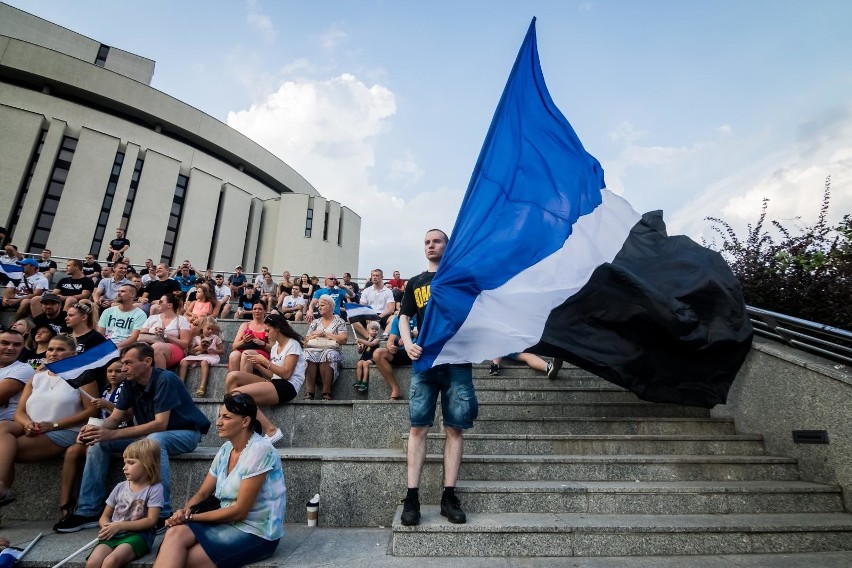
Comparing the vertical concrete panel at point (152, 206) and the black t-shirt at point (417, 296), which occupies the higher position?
the vertical concrete panel at point (152, 206)

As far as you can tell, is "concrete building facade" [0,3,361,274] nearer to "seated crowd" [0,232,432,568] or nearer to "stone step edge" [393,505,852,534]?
"seated crowd" [0,232,432,568]

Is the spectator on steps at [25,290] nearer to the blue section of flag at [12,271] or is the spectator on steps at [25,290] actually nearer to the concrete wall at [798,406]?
the blue section of flag at [12,271]

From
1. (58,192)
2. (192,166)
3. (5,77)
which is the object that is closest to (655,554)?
(58,192)

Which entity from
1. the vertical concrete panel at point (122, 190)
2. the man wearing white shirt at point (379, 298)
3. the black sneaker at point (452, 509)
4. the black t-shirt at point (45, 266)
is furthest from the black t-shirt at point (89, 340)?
the vertical concrete panel at point (122, 190)

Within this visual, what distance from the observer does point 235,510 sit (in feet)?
9.37

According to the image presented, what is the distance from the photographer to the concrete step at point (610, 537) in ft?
9.87

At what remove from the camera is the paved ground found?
2.86 m

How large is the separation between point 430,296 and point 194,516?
88.6 inches

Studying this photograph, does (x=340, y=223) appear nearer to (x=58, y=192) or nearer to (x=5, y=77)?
(x=58, y=192)

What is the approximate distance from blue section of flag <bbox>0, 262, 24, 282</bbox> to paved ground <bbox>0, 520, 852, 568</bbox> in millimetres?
8275

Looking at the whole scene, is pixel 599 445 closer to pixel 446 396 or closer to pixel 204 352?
pixel 446 396

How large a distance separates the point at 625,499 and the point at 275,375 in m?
3.71

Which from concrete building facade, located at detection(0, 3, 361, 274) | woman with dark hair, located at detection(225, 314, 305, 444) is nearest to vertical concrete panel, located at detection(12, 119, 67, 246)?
concrete building facade, located at detection(0, 3, 361, 274)

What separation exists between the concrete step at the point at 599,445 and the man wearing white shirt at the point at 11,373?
161 inches
